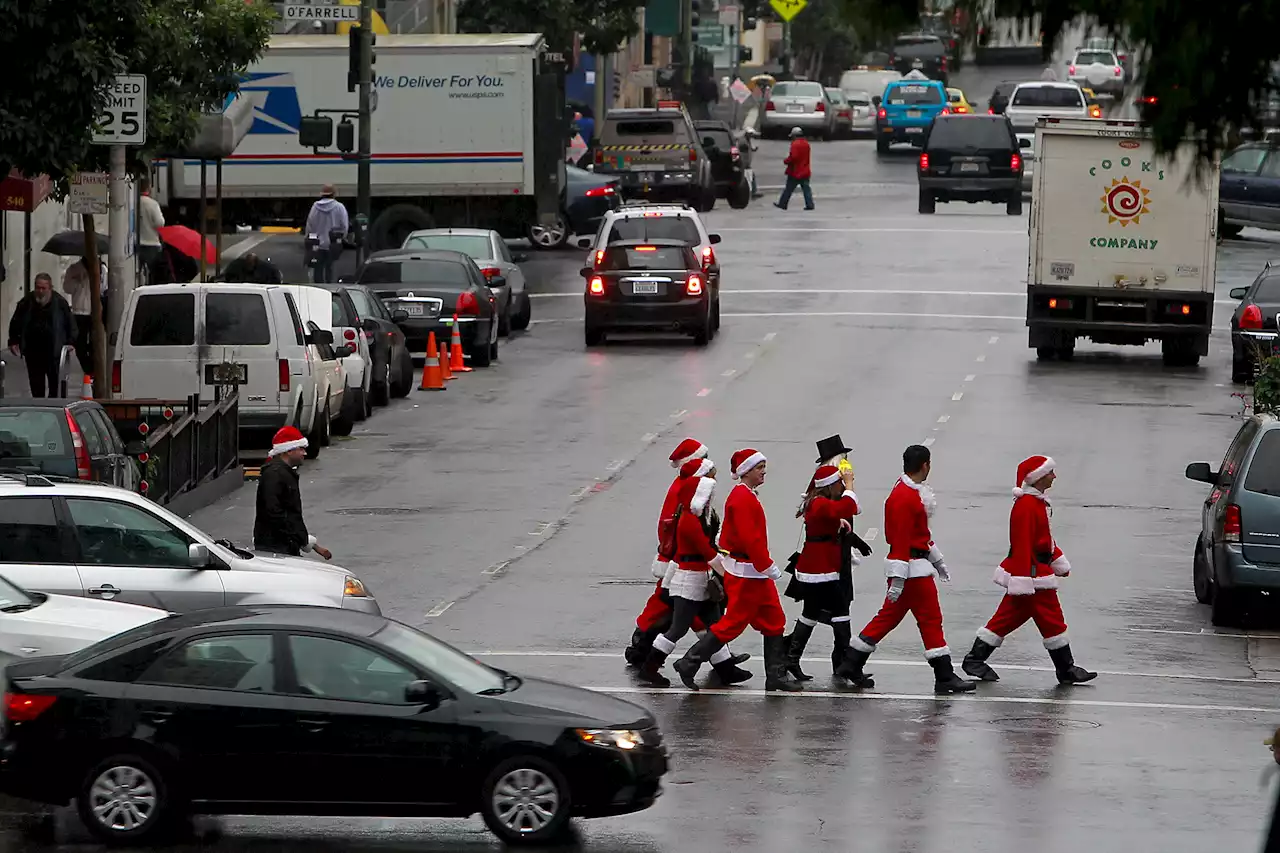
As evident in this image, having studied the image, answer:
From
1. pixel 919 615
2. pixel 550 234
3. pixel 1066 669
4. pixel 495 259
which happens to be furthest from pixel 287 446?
pixel 550 234

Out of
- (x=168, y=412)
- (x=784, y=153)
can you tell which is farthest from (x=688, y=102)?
(x=168, y=412)

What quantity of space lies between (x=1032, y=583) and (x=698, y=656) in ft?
7.17

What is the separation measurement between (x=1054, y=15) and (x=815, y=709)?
6884 millimetres

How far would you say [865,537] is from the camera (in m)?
21.8

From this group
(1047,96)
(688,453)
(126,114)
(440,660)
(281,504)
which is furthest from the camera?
(1047,96)

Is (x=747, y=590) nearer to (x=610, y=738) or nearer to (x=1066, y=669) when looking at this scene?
(x=1066, y=669)

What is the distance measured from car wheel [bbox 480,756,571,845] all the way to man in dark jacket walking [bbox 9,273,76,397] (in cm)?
1737

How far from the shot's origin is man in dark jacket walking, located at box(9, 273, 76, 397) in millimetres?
27984

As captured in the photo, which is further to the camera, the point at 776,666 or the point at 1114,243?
the point at 1114,243

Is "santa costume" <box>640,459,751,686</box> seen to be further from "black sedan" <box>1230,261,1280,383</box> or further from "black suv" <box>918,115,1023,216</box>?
"black suv" <box>918,115,1023,216</box>

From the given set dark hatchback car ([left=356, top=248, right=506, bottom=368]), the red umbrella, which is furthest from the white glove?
the red umbrella

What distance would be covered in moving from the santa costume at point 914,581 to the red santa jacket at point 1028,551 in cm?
49

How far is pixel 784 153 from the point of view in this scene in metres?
72.6

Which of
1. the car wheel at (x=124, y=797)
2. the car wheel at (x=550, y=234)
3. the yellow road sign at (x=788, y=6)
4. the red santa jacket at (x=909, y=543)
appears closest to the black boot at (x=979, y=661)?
the red santa jacket at (x=909, y=543)
